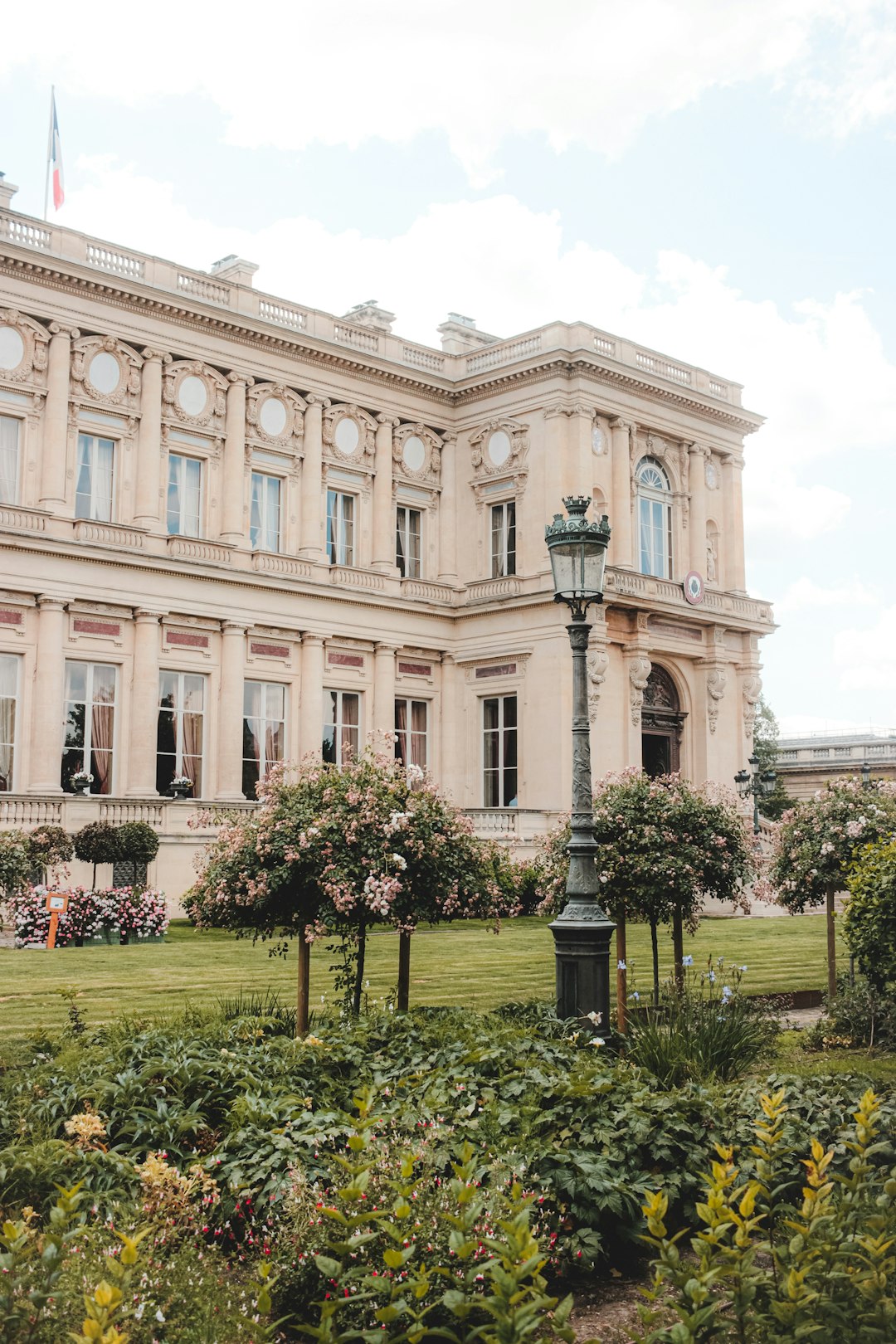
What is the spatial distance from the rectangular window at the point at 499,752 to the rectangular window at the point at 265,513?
24.8 ft

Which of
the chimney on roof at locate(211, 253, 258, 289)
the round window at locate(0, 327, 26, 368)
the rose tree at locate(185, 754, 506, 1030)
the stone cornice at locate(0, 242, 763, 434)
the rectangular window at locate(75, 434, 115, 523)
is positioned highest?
the chimney on roof at locate(211, 253, 258, 289)

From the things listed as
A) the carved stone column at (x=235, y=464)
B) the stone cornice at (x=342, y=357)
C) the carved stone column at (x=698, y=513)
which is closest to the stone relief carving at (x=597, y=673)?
the carved stone column at (x=698, y=513)

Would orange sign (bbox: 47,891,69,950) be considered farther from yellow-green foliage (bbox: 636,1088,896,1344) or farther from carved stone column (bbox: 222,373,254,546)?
yellow-green foliage (bbox: 636,1088,896,1344)

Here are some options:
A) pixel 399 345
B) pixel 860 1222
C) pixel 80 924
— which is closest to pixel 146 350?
pixel 399 345

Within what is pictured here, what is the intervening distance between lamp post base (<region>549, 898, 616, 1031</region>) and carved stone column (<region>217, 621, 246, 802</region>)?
21.4m

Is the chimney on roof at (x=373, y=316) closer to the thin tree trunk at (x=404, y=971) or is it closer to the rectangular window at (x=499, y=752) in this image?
the rectangular window at (x=499, y=752)

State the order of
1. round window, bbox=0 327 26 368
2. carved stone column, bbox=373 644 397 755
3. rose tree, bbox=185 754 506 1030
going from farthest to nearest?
carved stone column, bbox=373 644 397 755
round window, bbox=0 327 26 368
rose tree, bbox=185 754 506 1030

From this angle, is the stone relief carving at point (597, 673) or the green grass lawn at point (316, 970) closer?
the green grass lawn at point (316, 970)

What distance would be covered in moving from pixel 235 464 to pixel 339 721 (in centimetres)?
711

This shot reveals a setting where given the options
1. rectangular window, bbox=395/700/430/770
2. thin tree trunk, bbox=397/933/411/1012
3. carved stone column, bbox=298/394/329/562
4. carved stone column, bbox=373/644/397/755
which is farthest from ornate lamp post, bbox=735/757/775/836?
thin tree trunk, bbox=397/933/411/1012

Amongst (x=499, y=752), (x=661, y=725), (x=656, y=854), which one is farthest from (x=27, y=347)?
(x=656, y=854)

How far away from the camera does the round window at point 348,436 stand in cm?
3566

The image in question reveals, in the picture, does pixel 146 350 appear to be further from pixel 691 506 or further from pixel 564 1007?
pixel 564 1007

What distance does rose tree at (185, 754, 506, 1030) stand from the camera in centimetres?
1077
